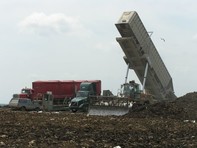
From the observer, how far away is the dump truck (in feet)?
92.5

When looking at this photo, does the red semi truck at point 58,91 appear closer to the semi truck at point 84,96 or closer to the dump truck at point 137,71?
the semi truck at point 84,96

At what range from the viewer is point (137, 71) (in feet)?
101

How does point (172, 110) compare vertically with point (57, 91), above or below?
below

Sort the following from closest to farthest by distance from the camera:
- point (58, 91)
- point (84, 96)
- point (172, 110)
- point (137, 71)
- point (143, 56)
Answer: point (172, 110) → point (143, 56) → point (137, 71) → point (84, 96) → point (58, 91)

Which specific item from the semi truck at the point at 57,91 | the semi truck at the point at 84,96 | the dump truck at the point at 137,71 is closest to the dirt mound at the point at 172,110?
the dump truck at the point at 137,71

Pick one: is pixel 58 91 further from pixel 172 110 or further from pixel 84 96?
pixel 172 110

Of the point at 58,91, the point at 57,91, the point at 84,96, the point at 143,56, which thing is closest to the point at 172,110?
the point at 143,56

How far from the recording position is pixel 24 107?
42.3 m

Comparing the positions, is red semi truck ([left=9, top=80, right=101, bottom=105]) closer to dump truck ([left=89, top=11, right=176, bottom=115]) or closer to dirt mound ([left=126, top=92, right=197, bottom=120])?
dump truck ([left=89, top=11, right=176, bottom=115])

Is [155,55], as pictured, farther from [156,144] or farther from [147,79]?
[156,144]

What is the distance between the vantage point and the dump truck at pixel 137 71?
2819 cm

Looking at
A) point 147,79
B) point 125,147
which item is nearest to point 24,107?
point 147,79

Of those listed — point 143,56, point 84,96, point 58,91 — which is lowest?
point 84,96

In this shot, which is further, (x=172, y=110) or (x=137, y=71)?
(x=137, y=71)
